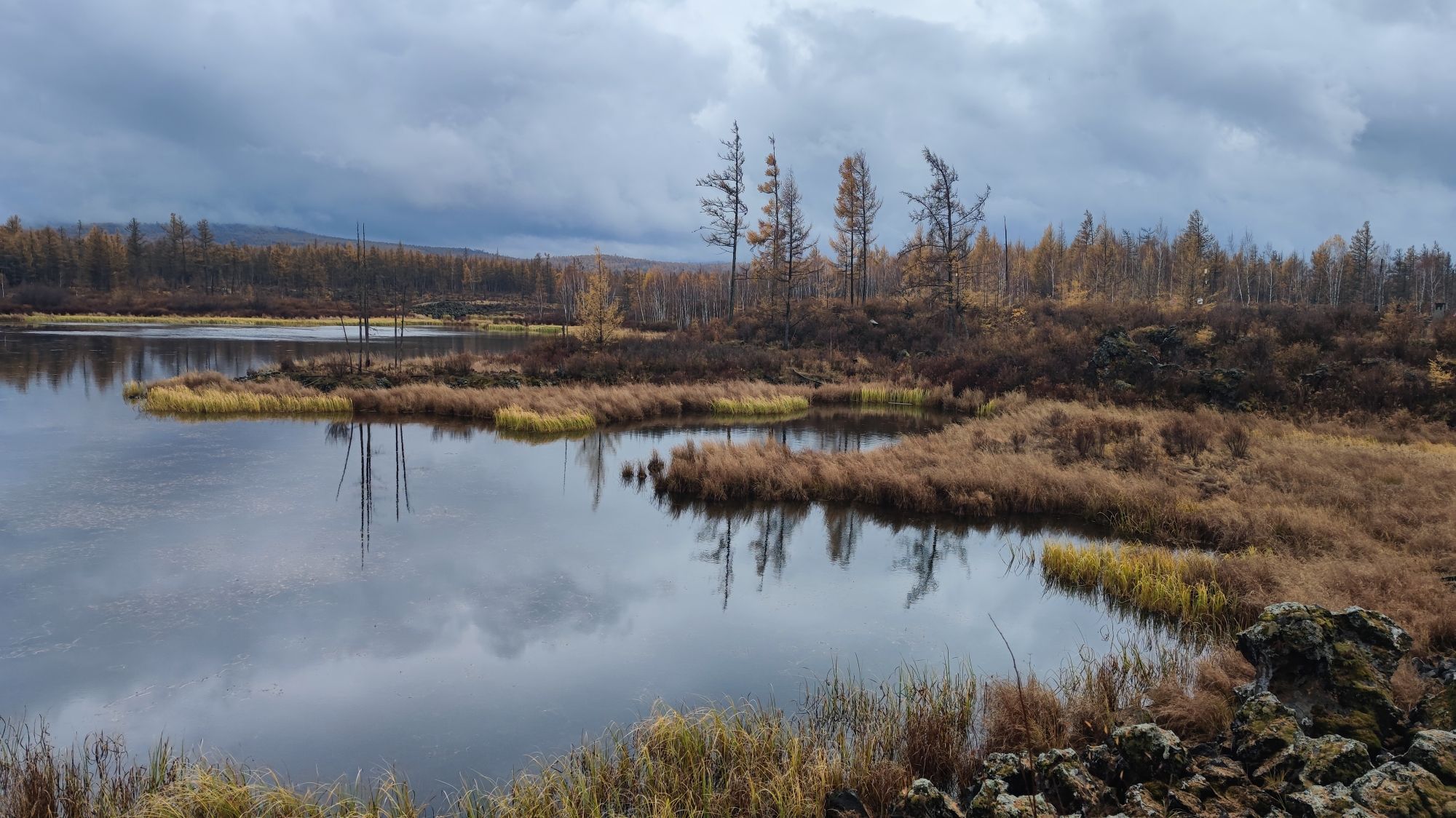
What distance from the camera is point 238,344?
54.8 meters

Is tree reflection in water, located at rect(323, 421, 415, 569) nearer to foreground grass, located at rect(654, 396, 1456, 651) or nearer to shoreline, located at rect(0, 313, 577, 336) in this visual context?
foreground grass, located at rect(654, 396, 1456, 651)

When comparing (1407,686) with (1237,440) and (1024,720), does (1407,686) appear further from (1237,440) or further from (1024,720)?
(1237,440)

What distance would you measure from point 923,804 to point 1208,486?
13.5m

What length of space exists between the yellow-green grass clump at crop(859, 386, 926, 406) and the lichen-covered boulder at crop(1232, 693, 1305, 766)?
28763 millimetres

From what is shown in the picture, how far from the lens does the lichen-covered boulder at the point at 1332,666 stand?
6.34 m

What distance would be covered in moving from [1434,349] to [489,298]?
451 feet

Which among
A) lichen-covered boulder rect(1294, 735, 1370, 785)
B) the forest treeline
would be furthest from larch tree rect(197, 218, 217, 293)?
lichen-covered boulder rect(1294, 735, 1370, 785)

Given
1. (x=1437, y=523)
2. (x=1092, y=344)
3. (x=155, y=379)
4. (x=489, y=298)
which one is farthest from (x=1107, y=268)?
(x=489, y=298)

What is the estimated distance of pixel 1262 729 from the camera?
6.19m

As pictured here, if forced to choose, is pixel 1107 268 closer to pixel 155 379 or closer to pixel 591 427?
pixel 591 427

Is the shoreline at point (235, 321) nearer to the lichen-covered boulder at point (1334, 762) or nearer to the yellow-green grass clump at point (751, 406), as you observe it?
the yellow-green grass clump at point (751, 406)

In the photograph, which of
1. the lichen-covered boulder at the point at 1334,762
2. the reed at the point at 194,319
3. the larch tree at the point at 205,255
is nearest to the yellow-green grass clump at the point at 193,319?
the reed at the point at 194,319

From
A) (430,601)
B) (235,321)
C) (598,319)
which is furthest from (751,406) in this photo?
(235,321)

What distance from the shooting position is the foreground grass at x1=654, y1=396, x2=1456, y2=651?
10.4 meters
